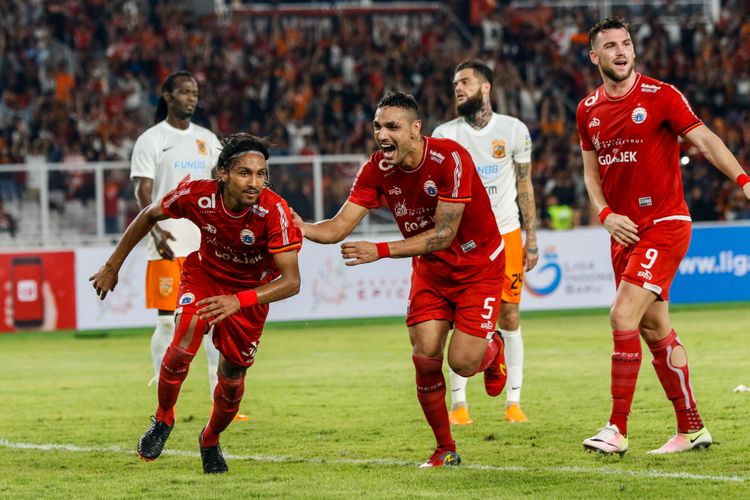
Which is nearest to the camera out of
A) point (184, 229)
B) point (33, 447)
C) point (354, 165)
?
point (33, 447)

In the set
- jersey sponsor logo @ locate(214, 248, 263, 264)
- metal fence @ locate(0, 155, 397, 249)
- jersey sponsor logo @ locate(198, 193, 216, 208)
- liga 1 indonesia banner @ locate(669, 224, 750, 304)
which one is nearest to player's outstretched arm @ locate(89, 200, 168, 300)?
jersey sponsor logo @ locate(198, 193, 216, 208)

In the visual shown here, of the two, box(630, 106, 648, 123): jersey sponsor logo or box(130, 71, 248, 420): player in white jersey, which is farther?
box(130, 71, 248, 420): player in white jersey

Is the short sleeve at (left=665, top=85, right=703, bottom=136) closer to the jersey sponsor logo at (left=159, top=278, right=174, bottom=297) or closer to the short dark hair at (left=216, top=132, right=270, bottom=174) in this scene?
the short dark hair at (left=216, top=132, right=270, bottom=174)

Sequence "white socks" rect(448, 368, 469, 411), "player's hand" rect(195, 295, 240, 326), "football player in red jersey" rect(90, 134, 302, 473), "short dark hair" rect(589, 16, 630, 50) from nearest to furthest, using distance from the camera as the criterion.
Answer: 1. "player's hand" rect(195, 295, 240, 326)
2. "football player in red jersey" rect(90, 134, 302, 473)
3. "short dark hair" rect(589, 16, 630, 50)
4. "white socks" rect(448, 368, 469, 411)

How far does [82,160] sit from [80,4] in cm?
657

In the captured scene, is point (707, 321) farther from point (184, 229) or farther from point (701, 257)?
point (184, 229)

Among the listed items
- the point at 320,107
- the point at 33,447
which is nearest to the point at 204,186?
the point at 33,447

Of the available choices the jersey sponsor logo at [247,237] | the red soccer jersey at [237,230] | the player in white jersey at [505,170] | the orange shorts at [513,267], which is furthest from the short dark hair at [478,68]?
the jersey sponsor logo at [247,237]

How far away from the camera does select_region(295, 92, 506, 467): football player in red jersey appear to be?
7605mm

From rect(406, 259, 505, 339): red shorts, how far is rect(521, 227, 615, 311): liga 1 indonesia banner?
1201 centimetres

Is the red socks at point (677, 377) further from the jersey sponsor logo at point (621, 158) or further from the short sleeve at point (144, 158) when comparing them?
the short sleeve at point (144, 158)

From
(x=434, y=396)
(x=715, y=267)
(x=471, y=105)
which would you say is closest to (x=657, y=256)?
(x=434, y=396)

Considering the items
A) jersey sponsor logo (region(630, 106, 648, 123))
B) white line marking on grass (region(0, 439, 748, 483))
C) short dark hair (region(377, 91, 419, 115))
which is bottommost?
white line marking on grass (region(0, 439, 748, 483))

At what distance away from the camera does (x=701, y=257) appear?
20281mm
